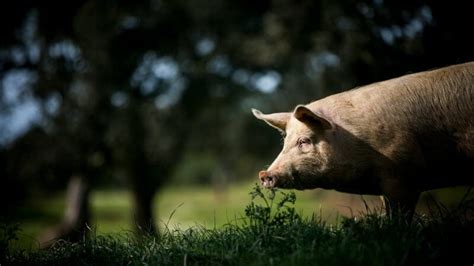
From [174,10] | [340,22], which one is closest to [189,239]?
[340,22]

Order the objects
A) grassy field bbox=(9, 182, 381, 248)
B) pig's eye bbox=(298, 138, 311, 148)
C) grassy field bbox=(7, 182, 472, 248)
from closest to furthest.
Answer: pig's eye bbox=(298, 138, 311, 148) → grassy field bbox=(7, 182, 472, 248) → grassy field bbox=(9, 182, 381, 248)

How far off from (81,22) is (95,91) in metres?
2.11

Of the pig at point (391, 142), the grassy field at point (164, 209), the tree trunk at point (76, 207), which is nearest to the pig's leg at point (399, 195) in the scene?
the pig at point (391, 142)

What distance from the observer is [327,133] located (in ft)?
18.5

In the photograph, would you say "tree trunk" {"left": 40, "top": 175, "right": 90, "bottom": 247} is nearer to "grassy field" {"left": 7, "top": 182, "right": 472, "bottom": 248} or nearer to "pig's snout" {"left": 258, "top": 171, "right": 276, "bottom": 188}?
"grassy field" {"left": 7, "top": 182, "right": 472, "bottom": 248}

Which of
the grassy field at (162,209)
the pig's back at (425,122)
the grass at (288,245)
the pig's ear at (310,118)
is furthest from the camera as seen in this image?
the grassy field at (162,209)

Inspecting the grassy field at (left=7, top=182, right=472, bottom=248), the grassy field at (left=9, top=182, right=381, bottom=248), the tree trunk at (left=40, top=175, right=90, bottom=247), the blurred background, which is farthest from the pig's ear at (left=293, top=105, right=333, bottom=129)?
the grassy field at (left=9, top=182, right=381, bottom=248)

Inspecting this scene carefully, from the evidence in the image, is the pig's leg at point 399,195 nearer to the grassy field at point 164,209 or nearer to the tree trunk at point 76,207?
the tree trunk at point 76,207

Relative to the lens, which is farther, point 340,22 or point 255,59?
point 255,59

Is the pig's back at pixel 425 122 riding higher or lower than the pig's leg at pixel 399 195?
higher

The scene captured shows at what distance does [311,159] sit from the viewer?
569cm

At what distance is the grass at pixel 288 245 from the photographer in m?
4.33

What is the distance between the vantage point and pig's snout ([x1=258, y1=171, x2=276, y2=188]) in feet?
18.2

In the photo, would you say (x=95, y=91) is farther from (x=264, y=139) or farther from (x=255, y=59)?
(x=264, y=139)
